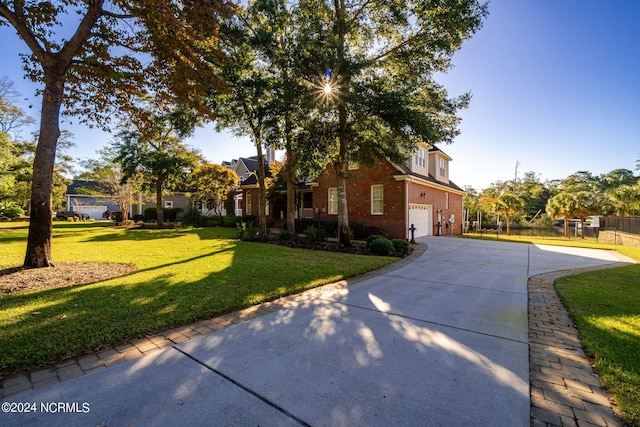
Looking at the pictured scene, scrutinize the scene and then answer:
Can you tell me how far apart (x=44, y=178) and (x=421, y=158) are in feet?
59.9

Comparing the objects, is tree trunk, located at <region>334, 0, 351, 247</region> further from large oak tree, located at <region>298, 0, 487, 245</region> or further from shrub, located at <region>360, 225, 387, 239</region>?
shrub, located at <region>360, 225, 387, 239</region>

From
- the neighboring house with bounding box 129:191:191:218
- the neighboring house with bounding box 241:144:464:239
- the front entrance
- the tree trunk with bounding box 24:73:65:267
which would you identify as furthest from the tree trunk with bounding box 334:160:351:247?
the neighboring house with bounding box 129:191:191:218

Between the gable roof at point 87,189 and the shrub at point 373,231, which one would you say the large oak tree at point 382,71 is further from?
the gable roof at point 87,189

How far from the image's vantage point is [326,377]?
8.89 ft

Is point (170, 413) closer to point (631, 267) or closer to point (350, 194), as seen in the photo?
point (631, 267)

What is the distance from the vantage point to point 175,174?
826 inches

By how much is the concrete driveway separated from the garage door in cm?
1236

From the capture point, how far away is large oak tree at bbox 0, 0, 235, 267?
21.3 ft

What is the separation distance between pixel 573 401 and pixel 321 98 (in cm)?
1049

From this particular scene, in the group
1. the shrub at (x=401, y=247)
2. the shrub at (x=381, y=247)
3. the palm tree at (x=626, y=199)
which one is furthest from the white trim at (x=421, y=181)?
the palm tree at (x=626, y=199)

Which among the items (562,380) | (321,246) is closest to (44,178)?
(321,246)

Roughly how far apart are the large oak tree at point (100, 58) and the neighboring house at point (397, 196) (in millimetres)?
7828

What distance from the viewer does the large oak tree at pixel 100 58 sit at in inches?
256

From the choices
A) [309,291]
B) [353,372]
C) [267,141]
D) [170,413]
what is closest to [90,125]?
[267,141]
